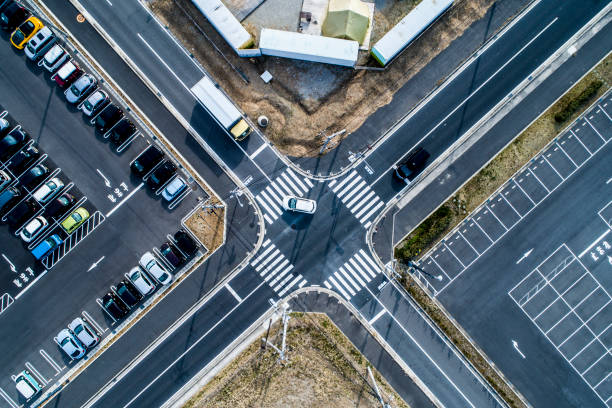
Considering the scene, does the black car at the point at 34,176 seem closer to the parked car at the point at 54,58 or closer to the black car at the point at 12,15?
the parked car at the point at 54,58

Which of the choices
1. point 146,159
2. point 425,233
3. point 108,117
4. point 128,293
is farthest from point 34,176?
point 425,233

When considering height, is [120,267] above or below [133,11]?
below

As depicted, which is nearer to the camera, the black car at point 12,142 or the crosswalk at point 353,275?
the black car at point 12,142

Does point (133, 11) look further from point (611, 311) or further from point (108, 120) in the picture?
point (611, 311)

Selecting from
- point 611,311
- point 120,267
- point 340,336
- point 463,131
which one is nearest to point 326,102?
point 463,131

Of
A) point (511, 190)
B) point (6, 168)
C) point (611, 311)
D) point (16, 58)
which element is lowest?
point (611, 311)

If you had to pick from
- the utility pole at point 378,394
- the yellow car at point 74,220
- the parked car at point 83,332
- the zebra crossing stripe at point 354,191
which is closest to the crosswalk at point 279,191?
the zebra crossing stripe at point 354,191

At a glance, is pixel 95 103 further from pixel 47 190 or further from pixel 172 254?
pixel 172 254
